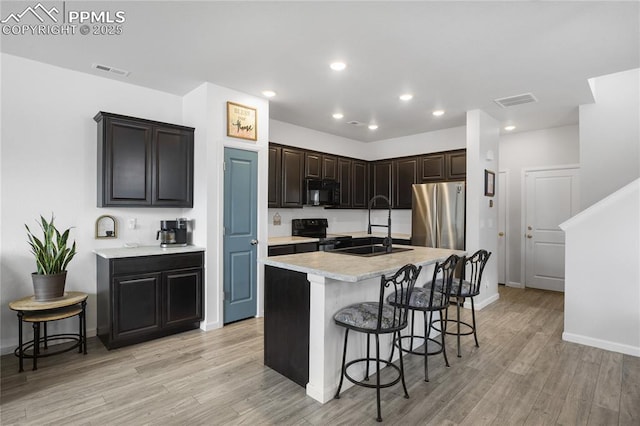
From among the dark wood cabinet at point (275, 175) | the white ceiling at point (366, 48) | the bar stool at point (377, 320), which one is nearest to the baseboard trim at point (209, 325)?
the dark wood cabinet at point (275, 175)

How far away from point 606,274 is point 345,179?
386 cm

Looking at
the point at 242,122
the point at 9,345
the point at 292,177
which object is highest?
the point at 242,122

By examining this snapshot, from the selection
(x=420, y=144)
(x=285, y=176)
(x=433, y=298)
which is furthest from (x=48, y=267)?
(x=420, y=144)

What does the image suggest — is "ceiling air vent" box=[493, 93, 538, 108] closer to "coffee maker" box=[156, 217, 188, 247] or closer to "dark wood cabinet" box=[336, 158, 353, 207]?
"dark wood cabinet" box=[336, 158, 353, 207]

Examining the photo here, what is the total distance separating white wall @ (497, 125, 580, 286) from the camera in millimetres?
5605

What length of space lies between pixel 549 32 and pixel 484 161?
2357 millimetres

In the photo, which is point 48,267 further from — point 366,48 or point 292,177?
point 366,48

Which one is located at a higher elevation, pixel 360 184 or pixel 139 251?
pixel 360 184

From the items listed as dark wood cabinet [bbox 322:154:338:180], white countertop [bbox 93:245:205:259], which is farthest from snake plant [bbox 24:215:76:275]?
dark wood cabinet [bbox 322:154:338:180]

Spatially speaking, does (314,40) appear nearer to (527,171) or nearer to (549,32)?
(549,32)

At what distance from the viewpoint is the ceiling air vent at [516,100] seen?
407cm

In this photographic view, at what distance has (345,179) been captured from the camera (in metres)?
6.11

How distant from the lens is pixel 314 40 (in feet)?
9.02

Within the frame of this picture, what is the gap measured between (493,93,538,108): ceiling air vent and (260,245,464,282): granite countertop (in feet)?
7.81
